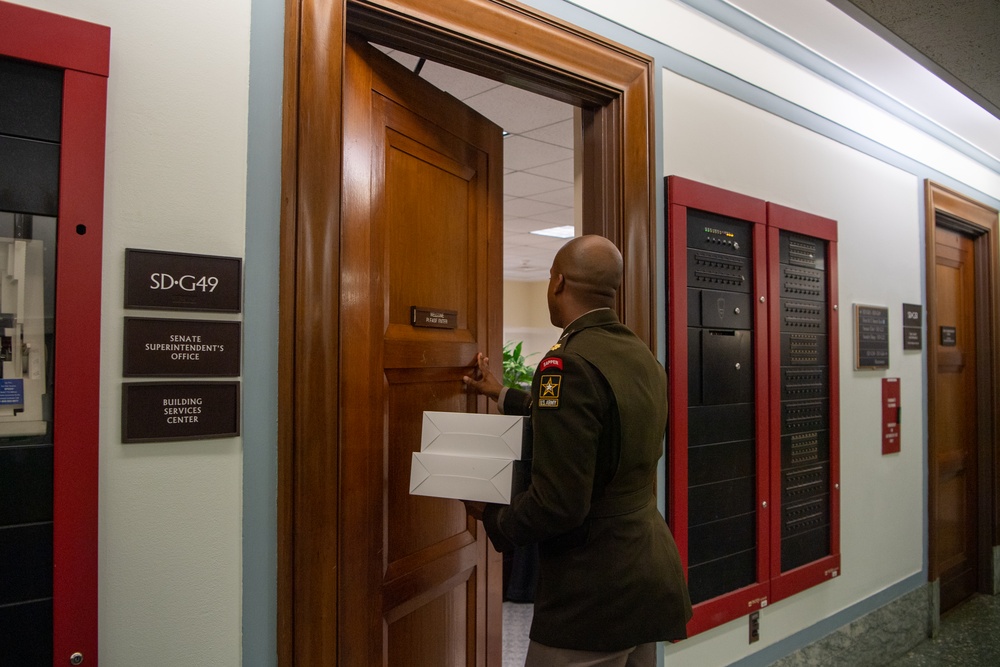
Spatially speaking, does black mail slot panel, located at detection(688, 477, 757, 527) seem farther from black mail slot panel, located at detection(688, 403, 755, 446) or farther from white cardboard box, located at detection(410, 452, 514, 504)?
white cardboard box, located at detection(410, 452, 514, 504)

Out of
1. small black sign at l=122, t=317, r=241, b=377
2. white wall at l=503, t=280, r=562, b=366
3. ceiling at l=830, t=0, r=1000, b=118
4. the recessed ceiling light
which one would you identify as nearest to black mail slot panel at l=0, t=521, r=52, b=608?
small black sign at l=122, t=317, r=241, b=377

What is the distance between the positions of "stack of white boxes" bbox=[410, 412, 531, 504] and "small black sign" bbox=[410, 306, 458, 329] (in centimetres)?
35

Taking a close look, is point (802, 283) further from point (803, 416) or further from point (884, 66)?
point (884, 66)

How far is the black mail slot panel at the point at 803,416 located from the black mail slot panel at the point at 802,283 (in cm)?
44

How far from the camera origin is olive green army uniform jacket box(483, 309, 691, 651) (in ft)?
4.17

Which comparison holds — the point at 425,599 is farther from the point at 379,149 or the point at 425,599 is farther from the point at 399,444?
the point at 379,149

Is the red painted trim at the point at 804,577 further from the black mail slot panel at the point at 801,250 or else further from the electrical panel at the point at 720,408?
the black mail slot panel at the point at 801,250

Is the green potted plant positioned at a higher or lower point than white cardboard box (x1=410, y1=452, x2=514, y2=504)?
higher

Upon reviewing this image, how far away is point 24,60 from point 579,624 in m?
1.49

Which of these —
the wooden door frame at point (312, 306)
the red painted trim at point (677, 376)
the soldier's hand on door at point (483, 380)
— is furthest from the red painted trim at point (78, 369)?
the red painted trim at point (677, 376)

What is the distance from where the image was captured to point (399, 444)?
1.70 m

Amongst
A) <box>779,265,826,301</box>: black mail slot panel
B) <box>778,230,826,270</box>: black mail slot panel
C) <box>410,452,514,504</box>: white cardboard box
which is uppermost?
<box>778,230,826,270</box>: black mail slot panel

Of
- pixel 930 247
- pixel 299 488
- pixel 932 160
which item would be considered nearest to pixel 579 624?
pixel 299 488

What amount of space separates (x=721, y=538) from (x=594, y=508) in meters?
1.11
